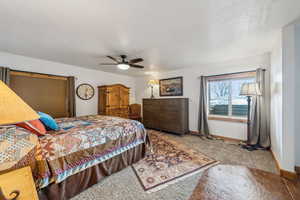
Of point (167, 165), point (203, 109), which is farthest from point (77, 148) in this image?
point (203, 109)

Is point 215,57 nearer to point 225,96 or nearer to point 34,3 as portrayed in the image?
point 225,96

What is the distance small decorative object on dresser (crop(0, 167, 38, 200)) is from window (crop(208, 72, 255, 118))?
4.06 metres

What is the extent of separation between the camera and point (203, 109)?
12.3 feet

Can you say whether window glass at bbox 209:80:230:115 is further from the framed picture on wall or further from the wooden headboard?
the wooden headboard

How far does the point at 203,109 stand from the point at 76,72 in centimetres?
412

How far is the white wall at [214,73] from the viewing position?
307 centimetres

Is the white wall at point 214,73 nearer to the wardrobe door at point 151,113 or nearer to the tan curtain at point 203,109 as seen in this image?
the tan curtain at point 203,109

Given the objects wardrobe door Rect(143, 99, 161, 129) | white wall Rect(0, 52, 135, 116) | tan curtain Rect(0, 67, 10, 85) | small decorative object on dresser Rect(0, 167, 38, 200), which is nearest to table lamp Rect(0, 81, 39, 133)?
small decorative object on dresser Rect(0, 167, 38, 200)

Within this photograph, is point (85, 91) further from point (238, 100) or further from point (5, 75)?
point (238, 100)

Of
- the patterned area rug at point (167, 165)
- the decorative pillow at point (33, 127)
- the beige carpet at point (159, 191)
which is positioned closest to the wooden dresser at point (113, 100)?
the patterned area rug at point (167, 165)

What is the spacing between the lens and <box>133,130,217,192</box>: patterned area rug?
5.78 feet

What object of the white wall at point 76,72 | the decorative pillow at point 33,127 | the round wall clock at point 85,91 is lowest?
the decorative pillow at point 33,127

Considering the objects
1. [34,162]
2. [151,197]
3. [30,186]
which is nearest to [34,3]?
[34,162]

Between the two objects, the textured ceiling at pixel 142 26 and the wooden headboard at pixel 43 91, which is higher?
the textured ceiling at pixel 142 26
